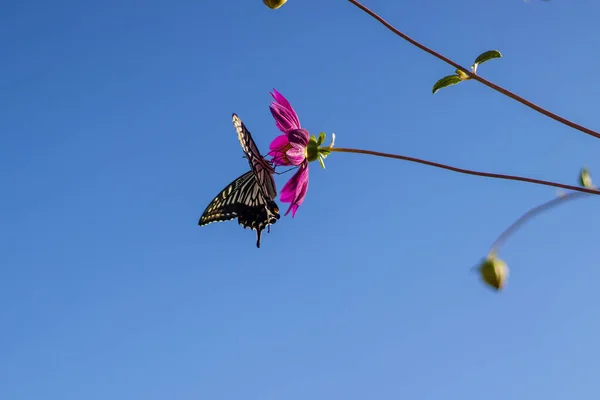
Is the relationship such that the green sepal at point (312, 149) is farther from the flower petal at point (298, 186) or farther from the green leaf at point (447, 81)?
the green leaf at point (447, 81)

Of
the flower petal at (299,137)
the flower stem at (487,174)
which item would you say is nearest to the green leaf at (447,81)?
the flower stem at (487,174)

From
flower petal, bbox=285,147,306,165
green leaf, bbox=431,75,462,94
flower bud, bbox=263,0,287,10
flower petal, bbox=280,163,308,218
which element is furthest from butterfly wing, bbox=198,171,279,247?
green leaf, bbox=431,75,462,94

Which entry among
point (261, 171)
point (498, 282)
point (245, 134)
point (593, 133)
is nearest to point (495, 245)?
point (498, 282)

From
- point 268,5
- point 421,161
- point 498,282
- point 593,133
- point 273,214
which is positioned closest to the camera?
point 593,133

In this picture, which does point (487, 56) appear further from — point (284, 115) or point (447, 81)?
point (284, 115)

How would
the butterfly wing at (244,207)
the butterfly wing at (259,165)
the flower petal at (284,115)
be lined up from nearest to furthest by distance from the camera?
the flower petal at (284,115), the butterfly wing at (259,165), the butterfly wing at (244,207)

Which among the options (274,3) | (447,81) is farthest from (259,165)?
(447,81)

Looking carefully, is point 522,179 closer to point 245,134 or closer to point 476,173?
point 476,173
